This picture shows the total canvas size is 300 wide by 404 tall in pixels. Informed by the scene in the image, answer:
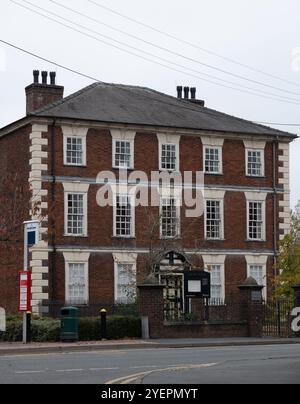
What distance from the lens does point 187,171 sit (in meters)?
52.3

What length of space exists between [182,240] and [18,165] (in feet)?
29.9

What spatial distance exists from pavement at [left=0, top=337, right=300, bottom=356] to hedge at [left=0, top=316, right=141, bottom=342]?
91 centimetres

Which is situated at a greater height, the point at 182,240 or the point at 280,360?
the point at 182,240

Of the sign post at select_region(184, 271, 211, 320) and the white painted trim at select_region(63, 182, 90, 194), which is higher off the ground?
the white painted trim at select_region(63, 182, 90, 194)

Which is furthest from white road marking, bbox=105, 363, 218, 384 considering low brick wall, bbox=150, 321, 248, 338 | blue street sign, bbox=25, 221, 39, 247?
low brick wall, bbox=150, 321, 248, 338

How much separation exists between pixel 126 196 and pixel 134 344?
17.8m

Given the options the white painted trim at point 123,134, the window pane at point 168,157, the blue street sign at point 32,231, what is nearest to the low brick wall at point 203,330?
the blue street sign at point 32,231

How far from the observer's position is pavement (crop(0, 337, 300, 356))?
101 ft

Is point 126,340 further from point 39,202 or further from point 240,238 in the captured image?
point 240,238

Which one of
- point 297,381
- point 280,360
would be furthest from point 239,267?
point 297,381

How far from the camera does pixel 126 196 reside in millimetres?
50344

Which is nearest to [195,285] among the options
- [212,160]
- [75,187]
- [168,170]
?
[75,187]

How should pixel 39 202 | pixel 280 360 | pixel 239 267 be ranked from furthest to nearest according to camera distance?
pixel 239 267 → pixel 39 202 → pixel 280 360

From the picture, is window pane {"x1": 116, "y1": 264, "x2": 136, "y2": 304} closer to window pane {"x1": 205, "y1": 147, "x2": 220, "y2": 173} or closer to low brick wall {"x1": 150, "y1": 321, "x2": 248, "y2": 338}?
window pane {"x1": 205, "y1": 147, "x2": 220, "y2": 173}
